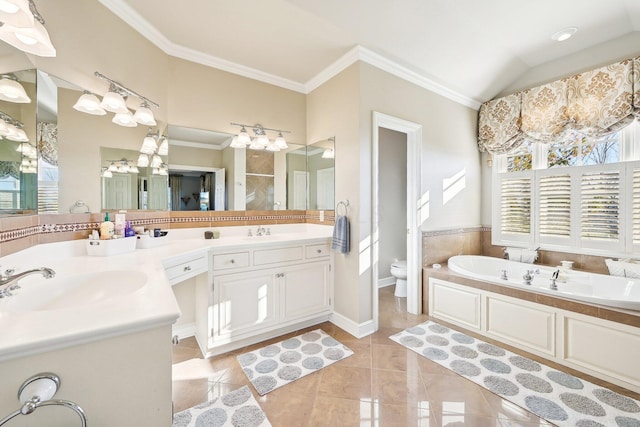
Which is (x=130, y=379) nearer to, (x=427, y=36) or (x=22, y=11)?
(x=22, y=11)

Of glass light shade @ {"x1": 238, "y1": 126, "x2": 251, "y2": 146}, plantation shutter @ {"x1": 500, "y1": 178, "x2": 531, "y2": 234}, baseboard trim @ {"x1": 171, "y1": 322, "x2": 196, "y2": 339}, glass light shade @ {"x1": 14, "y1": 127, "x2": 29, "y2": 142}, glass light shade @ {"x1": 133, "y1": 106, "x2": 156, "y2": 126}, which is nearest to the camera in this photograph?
glass light shade @ {"x1": 14, "y1": 127, "x2": 29, "y2": 142}

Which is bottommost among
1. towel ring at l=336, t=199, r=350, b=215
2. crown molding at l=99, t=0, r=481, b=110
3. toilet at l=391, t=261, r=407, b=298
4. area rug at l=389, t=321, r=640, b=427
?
area rug at l=389, t=321, r=640, b=427

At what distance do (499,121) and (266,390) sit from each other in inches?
153

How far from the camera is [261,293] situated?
237 cm

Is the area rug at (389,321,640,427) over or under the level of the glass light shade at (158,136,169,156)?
under

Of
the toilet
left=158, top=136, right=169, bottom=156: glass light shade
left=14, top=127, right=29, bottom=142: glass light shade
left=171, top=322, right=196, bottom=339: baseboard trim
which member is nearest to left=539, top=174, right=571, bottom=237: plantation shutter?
the toilet

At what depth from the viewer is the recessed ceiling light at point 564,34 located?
2542 millimetres

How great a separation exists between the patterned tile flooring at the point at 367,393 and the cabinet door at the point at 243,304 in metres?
0.21

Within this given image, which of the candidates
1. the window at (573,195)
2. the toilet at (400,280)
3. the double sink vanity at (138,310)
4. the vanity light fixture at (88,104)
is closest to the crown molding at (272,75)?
the vanity light fixture at (88,104)

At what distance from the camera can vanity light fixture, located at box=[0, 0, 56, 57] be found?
104cm

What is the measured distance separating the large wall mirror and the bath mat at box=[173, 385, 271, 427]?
1.44 metres

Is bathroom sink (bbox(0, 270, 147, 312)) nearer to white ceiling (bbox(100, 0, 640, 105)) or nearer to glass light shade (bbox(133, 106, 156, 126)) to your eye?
glass light shade (bbox(133, 106, 156, 126))

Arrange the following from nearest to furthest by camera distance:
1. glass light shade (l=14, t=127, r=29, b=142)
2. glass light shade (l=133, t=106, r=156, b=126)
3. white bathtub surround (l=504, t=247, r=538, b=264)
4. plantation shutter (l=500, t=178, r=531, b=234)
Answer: glass light shade (l=14, t=127, r=29, b=142) → glass light shade (l=133, t=106, r=156, b=126) → white bathtub surround (l=504, t=247, r=538, b=264) → plantation shutter (l=500, t=178, r=531, b=234)

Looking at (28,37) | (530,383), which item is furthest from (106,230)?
(530,383)
